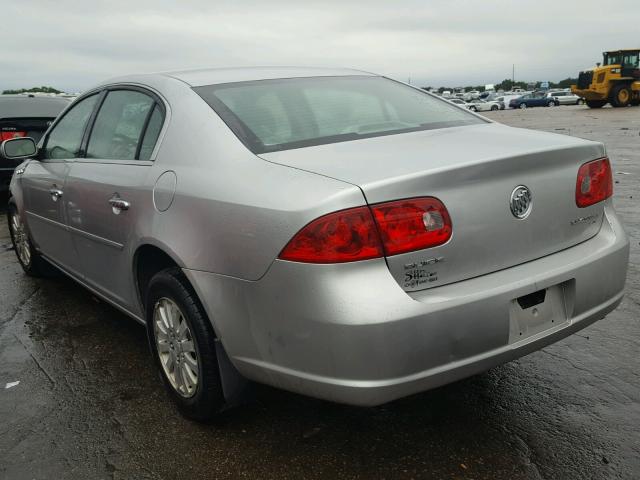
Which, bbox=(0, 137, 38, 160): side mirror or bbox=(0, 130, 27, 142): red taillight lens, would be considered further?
bbox=(0, 130, 27, 142): red taillight lens

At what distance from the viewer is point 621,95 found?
3203cm

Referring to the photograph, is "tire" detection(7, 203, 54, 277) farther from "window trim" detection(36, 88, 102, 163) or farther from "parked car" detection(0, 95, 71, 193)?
"parked car" detection(0, 95, 71, 193)

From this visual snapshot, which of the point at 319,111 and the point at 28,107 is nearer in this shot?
the point at 319,111

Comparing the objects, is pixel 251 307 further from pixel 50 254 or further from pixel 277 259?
pixel 50 254

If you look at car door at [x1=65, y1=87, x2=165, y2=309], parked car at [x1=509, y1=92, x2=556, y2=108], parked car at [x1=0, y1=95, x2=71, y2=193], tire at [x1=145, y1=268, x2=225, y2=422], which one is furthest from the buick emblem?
parked car at [x1=509, y1=92, x2=556, y2=108]

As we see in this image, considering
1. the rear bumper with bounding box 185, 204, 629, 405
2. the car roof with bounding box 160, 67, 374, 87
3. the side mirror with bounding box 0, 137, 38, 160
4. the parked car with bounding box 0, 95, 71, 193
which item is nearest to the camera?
the rear bumper with bounding box 185, 204, 629, 405

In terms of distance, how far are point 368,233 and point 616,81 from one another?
3404cm

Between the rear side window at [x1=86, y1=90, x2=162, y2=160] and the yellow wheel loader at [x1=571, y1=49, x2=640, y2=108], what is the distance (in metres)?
32.6

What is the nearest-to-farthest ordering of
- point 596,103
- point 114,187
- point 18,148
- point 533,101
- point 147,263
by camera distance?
point 147,263 < point 114,187 < point 18,148 < point 596,103 < point 533,101

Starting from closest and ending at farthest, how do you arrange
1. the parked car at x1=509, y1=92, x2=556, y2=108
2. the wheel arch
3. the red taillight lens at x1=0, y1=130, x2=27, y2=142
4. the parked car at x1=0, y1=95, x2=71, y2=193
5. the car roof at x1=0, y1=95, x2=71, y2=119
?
1. the wheel arch
2. the red taillight lens at x1=0, y1=130, x2=27, y2=142
3. the parked car at x1=0, y1=95, x2=71, y2=193
4. the car roof at x1=0, y1=95, x2=71, y2=119
5. the parked car at x1=509, y1=92, x2=556, y2=108

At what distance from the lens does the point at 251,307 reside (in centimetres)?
235

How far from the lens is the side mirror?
14.6ft

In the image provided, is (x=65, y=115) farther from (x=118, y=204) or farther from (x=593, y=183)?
(x=593, y=183)

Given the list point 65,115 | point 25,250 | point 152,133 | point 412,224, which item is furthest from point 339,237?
point 25,250
